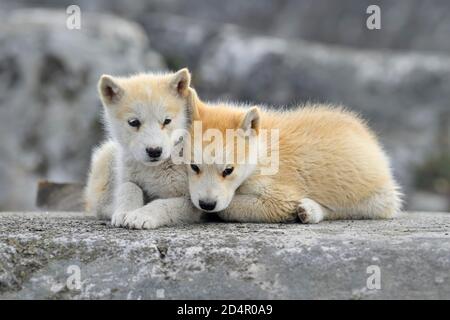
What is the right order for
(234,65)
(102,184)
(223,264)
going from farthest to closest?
(234,65), (102,184), (223,264)

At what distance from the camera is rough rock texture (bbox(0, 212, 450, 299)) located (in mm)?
5621

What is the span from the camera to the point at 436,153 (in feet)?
52.7

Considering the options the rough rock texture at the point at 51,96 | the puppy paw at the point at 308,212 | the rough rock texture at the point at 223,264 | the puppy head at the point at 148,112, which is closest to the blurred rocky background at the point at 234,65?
the rough rock texture at the point at 51,96

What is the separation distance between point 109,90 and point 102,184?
3.82 ft

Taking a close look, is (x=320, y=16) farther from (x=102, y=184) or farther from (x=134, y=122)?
(x=134, y=122)

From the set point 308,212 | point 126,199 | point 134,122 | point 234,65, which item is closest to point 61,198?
point 126,199

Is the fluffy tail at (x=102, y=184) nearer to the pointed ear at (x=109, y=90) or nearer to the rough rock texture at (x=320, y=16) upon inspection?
the pointed ear at (x=109, y=90)

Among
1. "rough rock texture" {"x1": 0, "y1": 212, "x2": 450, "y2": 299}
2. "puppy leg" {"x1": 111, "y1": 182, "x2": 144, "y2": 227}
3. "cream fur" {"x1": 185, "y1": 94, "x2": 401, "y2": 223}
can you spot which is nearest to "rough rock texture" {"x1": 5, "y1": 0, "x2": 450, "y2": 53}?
"cream fur" {"x1": 185, "y1": 94, "x2": 401, "y2": 223}

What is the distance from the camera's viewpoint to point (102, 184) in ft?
26.1

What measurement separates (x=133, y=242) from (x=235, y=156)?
54.2 inches

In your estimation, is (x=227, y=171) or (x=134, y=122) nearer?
(x=227, y=171)

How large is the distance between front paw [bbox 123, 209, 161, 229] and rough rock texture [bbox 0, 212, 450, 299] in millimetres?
211
